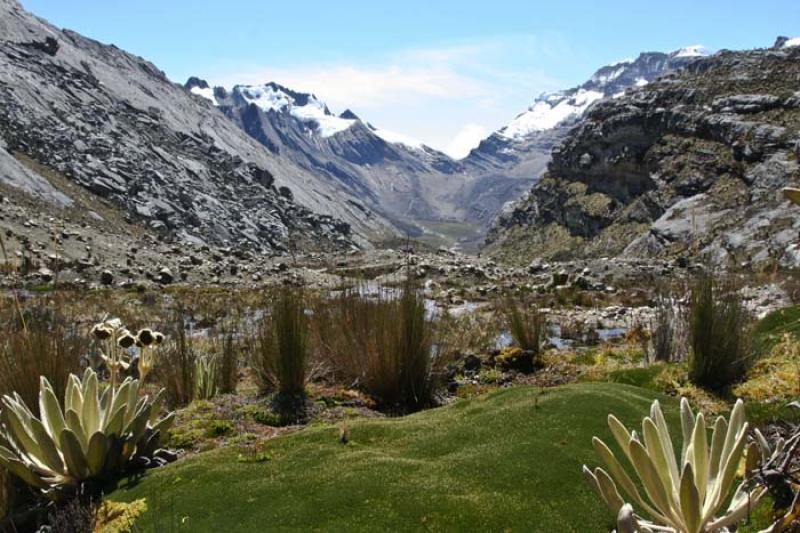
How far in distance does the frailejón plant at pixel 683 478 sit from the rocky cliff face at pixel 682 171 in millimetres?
17979

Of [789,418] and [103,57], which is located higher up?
[103,57]

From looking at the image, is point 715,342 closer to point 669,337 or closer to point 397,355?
point 669,337

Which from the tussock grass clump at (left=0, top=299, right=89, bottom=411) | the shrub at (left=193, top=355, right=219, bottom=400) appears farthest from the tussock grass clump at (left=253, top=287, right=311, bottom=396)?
the tussock grass clump at (left=0, top=299, right=89, bottom=411)

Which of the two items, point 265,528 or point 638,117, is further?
point 638,117

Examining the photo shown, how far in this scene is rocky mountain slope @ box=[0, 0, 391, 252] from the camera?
4912cm

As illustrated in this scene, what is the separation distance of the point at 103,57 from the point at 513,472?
98411 millimetres

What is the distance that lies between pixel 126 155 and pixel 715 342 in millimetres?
55330

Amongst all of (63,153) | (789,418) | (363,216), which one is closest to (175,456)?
(789,418)

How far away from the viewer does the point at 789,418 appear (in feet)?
16.1

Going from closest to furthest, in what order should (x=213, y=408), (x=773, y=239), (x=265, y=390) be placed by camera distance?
(x=213, y=408) < (x=265, y=390) < (x=773, y=239)

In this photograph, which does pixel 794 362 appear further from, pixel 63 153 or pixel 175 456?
pixel 63 153

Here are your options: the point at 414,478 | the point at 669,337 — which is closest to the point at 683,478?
the point at 414,478

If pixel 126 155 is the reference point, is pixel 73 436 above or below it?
below

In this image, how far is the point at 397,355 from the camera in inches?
272
